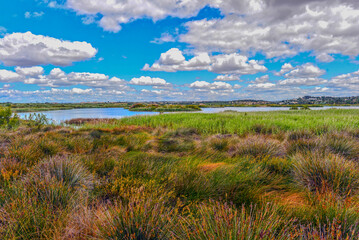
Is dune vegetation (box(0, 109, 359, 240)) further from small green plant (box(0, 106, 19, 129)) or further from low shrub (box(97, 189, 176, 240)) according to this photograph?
small green plant (box(0, 106, 19, 129))

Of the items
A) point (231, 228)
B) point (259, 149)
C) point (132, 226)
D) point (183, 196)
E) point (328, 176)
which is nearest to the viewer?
point (231, 228)

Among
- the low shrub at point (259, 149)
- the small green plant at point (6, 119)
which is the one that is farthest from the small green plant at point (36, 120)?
the low shrub at point (259, 149)

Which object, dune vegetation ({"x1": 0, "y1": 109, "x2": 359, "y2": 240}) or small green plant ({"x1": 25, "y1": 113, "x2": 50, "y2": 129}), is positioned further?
small green plant ({"x1": 25, "y1": 113, "x2": 50, "y2": 129})

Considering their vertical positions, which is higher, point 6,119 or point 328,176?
point 6,119

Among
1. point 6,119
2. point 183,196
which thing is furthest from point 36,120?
point 183,196

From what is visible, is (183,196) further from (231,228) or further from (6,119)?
(6,119)

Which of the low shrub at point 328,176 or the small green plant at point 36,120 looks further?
the small green plant at point 36,120

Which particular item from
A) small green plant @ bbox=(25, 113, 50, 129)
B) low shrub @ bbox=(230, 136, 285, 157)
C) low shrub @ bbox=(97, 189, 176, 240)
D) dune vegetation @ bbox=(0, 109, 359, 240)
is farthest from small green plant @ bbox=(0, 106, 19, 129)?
low shrub @ bbox=(97, 189, 176, 240)

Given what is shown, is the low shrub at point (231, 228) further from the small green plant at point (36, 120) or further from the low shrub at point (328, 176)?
the small green plant at point (36, 120)

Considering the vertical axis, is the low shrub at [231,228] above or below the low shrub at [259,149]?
above

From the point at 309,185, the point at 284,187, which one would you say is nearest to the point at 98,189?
the point at 284,187

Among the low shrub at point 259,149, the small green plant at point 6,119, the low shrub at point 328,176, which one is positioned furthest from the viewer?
the small green plant at point 6,119

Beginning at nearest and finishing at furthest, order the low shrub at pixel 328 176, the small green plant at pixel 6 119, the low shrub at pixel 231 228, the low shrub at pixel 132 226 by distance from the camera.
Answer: the low shrub at pixel 231 228, the low shrub at pixel 132 226, the low shrub at pixel 328 176, the small green plant at pixel 6 119

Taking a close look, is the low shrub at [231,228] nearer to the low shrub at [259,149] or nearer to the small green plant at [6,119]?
the low shrub at [259,149]
